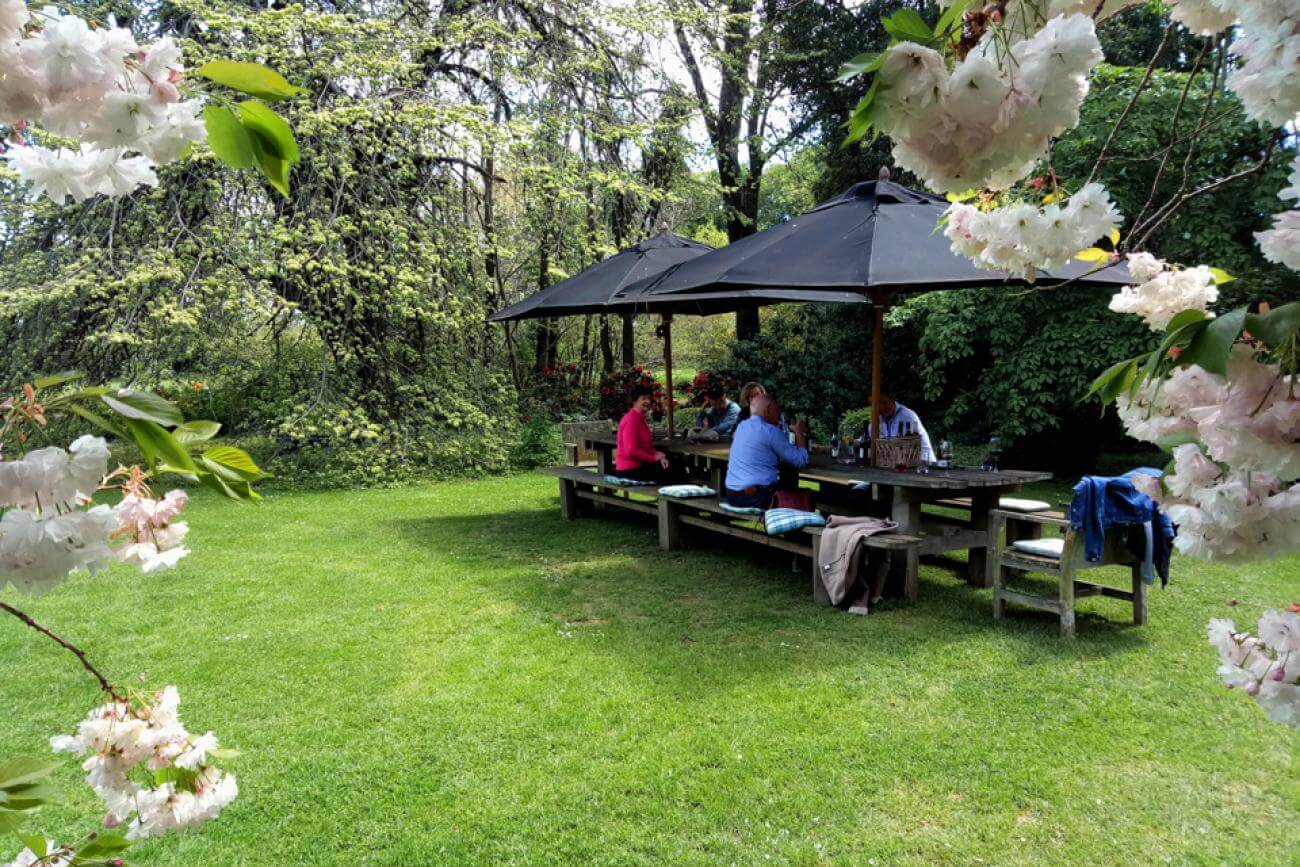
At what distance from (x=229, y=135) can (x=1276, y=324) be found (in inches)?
38.7


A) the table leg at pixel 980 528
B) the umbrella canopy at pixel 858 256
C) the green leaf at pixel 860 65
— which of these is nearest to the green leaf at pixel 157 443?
the green leaf at pixel 860 65

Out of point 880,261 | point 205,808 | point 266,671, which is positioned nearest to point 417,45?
point 880,261

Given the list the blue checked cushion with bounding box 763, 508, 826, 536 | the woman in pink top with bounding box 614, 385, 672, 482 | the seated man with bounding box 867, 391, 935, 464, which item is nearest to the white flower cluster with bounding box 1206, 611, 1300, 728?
the blue checked cushion with bounding box 763, 508, 826, 536

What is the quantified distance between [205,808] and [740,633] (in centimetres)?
348

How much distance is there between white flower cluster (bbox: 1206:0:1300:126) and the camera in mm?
698

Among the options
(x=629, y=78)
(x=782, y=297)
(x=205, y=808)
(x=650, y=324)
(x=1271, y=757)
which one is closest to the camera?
(x=205, y=808)

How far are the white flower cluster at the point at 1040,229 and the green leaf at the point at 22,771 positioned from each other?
57.4 inches

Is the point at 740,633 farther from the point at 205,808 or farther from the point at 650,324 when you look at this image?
the point at 650,324

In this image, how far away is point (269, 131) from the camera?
86 centimetres

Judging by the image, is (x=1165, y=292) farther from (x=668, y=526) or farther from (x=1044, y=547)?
(x=668, y=526)

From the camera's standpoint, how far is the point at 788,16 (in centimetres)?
1246

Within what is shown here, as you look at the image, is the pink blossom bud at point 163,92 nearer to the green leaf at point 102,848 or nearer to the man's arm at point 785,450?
the green leaf at point 102,848

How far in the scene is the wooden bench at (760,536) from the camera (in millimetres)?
4973

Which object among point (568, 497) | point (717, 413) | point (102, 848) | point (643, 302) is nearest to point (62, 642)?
point (102, 848)
